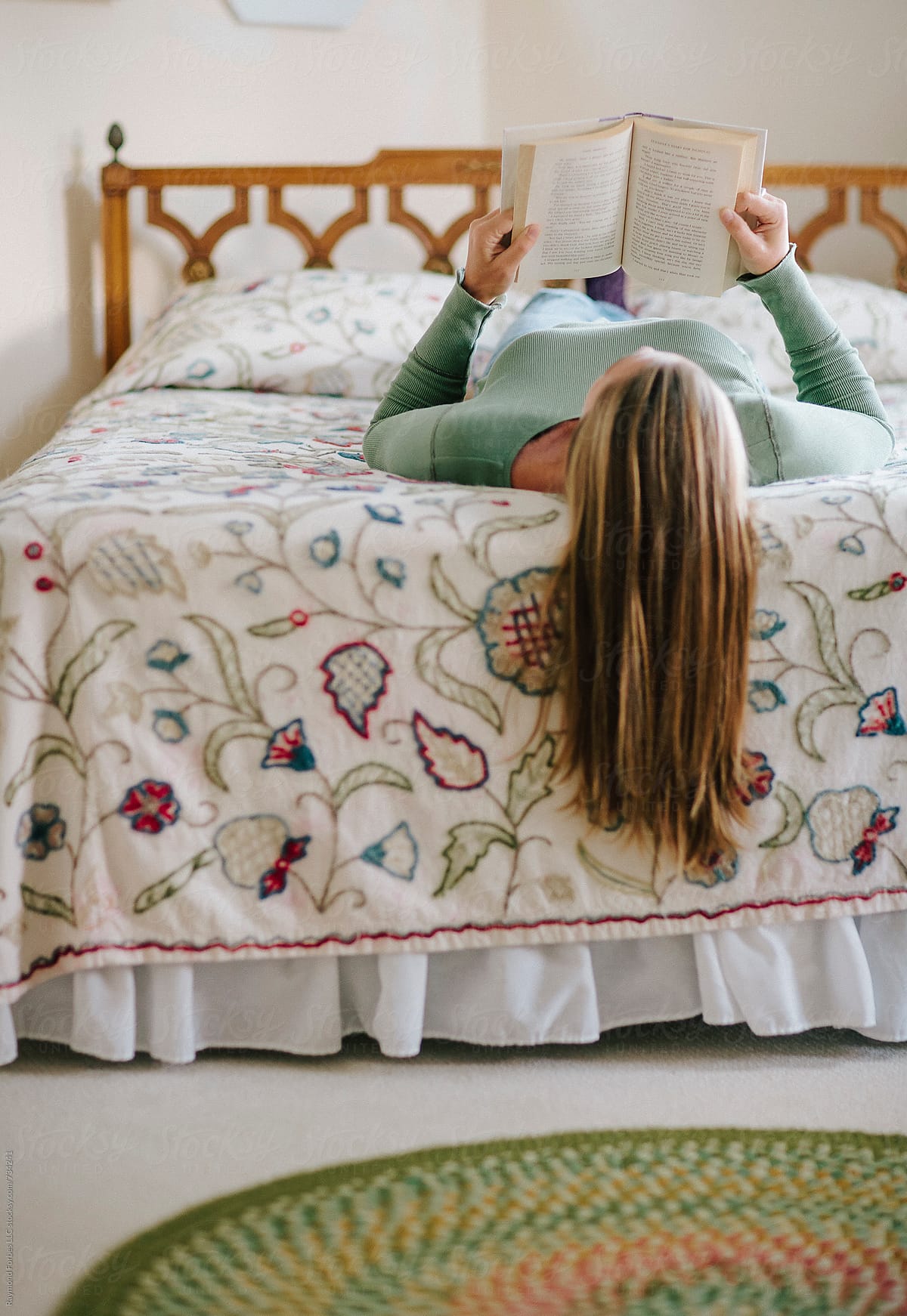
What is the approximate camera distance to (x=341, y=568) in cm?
93

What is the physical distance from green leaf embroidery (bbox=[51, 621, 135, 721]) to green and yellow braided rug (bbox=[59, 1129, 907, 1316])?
0.39 metres

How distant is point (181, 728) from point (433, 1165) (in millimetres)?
384

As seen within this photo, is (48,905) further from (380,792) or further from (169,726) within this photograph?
(380,792)

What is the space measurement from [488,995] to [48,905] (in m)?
0.37

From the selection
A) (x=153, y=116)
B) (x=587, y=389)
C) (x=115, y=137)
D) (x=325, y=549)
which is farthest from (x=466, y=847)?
(x=153, y=116)

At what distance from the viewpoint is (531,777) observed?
37.6 inches

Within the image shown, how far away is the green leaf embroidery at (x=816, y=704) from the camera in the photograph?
0.97 metres

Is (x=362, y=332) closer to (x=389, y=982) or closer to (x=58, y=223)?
(x=58, y=223)

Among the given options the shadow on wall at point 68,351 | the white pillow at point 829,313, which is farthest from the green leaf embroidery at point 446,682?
the shadow on wall at point 68,351

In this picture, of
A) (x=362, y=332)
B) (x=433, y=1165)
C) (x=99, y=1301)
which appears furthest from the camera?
(x=362, y=332)

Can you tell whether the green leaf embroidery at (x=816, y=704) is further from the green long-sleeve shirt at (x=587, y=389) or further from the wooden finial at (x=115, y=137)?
the wooden finial at (x=115, y=137)

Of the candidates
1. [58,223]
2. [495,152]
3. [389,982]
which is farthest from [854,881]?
[58,223]

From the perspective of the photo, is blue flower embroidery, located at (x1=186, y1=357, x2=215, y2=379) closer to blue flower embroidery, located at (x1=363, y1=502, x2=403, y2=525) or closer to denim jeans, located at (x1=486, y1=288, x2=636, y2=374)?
denim jeans, located at (x1=486, y1=288, x2=636, y2=374)

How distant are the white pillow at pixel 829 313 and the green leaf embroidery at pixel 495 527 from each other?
50.8 inches
